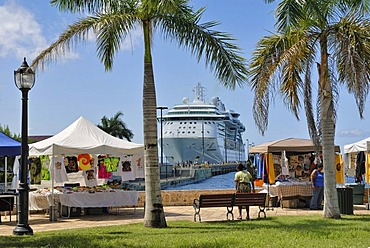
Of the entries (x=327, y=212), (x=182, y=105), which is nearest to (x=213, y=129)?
(x=182, y=105)

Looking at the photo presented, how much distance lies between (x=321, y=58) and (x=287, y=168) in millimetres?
5357

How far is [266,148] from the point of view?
17641 mm

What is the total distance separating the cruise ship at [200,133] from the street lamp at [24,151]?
57010 millimetres

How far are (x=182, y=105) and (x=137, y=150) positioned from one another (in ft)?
179

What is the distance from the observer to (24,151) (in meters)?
11.0

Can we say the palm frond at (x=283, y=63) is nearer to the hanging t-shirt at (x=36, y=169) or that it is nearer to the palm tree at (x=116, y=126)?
the hanging t-shirt at (x=36, y=169)

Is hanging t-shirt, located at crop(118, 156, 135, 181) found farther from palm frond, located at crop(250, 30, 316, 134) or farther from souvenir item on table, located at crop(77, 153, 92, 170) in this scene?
palm frond, located at crop(250, 30, 316, 134)

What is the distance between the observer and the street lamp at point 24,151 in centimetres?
1084

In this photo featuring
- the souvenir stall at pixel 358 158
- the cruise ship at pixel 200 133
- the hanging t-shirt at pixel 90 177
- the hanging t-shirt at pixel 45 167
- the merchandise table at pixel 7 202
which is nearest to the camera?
the merchandise table at pixel 7 202

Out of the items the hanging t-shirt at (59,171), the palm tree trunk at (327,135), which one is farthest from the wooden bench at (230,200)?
the hanging t-shirt at (59,171)

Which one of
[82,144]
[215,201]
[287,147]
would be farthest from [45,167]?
[287,147]

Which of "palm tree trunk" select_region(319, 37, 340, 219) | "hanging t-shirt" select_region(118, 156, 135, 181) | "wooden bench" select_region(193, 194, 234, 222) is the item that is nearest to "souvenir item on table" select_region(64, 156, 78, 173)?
"hanging t-shirt" select_region(118, 156, 135, 181)

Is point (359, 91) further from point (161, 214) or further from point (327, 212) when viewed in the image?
point (161, 214)

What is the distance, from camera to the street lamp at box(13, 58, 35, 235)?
10844 millimetres
